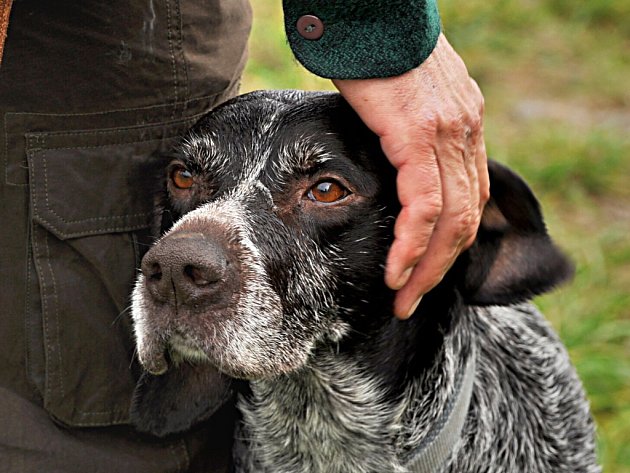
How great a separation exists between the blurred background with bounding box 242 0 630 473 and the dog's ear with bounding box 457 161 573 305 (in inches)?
64.3

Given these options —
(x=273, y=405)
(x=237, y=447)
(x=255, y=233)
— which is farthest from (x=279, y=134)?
(x=237, y=447)

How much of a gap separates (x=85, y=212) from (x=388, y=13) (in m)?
1.09

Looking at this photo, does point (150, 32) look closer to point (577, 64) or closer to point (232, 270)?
point (232, 270)

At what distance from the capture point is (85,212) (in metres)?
3.08

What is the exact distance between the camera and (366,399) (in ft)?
11.0

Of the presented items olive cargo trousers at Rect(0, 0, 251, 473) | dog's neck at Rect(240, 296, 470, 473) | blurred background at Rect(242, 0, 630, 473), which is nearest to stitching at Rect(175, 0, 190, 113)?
olive cargo trousers at Rect(0, 0, 251, 473)

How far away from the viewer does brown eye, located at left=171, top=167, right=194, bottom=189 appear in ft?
10.5

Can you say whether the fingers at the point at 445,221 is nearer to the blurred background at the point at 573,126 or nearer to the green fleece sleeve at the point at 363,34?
the green fleece sleeve at the point at 363,34

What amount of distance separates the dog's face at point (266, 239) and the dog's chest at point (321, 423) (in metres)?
0.25

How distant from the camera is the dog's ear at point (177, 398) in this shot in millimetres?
3244

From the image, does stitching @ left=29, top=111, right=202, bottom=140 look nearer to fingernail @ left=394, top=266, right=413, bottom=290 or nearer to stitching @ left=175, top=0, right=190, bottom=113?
stitching @ left=175, top=0, right=190, bottom=113

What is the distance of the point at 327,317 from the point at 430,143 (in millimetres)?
730

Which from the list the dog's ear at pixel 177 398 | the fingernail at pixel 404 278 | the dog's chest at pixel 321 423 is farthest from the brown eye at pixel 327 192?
the dog's ear at pixel 177 398

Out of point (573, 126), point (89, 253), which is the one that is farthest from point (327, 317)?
point (573, 126)
